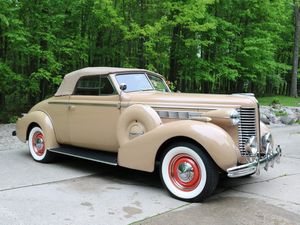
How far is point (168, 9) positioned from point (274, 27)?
33.1ft

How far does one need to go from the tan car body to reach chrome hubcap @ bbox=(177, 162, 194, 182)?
352 mm

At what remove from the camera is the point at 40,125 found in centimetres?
691

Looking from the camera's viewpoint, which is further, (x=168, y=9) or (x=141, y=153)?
(x=168, y=9)

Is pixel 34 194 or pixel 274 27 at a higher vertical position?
pixel 274 27

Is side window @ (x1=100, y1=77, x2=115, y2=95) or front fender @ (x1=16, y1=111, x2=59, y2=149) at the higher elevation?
side window @ (x1=100, y1=77, x2=115, y2=95)

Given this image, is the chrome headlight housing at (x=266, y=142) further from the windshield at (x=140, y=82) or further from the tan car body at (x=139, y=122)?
the windshield at (x=140, y=82)

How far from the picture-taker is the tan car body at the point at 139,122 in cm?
482

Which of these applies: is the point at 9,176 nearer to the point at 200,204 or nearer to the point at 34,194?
the point at 34,194

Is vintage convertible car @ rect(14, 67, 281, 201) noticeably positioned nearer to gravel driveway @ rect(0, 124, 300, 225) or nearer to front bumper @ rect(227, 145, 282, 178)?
front bumper @ rect(227, 145, 282, 178)

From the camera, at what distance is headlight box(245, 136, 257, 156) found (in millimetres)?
5000

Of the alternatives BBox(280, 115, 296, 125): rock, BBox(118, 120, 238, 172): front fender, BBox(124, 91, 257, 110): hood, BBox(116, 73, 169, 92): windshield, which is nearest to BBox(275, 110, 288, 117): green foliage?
BBox(280, 115, 296, 125): rock

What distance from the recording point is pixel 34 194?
4898 mm

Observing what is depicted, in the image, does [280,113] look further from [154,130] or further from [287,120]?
[154,130]

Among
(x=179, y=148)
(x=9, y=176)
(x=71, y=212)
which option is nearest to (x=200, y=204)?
(x=179, y=148)
